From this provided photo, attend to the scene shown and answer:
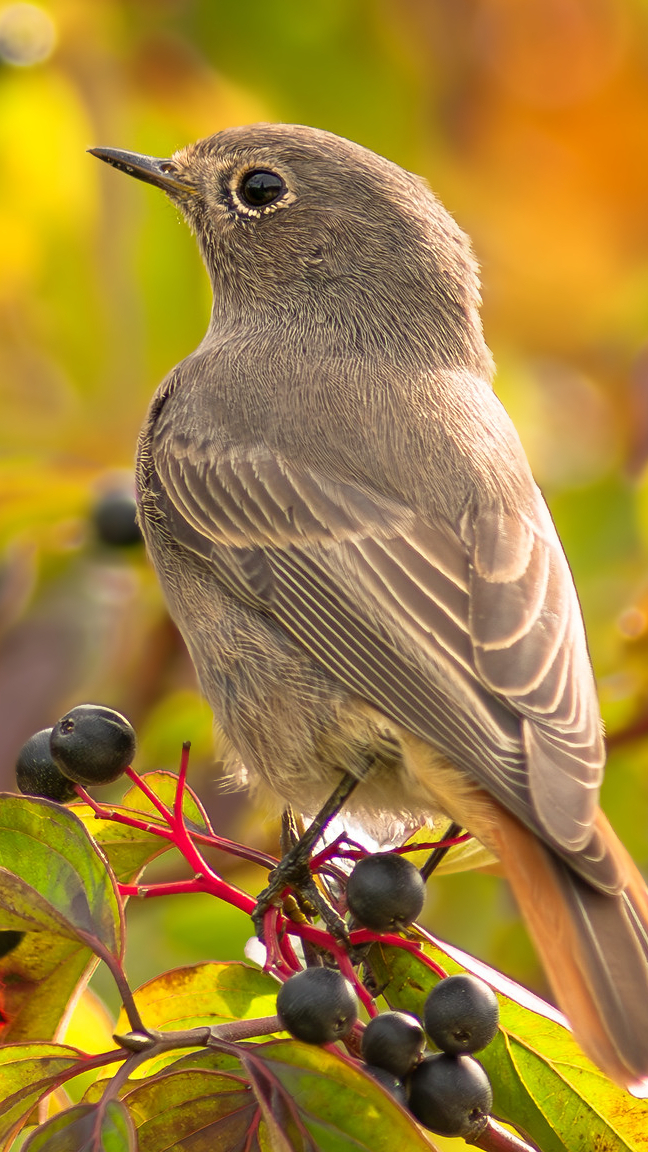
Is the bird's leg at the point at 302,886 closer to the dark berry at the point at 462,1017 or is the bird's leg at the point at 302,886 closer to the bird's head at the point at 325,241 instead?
the dark berry at the point at 462,1017

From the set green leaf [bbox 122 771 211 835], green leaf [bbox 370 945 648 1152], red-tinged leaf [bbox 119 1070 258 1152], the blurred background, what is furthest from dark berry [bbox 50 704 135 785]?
the blurred background

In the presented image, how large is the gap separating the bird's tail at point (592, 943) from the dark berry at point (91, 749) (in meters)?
0.78

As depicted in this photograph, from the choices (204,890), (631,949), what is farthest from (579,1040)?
(204,890)

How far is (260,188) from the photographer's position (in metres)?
4.71

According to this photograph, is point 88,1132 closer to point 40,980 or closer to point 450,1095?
point 40,980

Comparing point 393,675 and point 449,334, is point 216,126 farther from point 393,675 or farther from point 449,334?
point 393,675

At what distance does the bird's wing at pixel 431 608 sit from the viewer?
3.04 m

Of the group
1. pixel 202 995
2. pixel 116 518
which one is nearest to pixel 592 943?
pixel 202 995

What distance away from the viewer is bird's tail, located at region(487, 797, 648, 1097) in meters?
2.65

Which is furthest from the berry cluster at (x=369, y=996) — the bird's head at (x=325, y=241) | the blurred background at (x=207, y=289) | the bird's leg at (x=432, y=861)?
the bird's head at (x=325, y=241)

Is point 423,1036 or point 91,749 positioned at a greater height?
point 91,749

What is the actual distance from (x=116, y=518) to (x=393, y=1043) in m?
2.48

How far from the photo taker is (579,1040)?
2.66 metres

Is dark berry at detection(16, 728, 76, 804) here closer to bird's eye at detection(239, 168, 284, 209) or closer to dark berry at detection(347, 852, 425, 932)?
dark berry at detection(347, 852, 425, 932)
